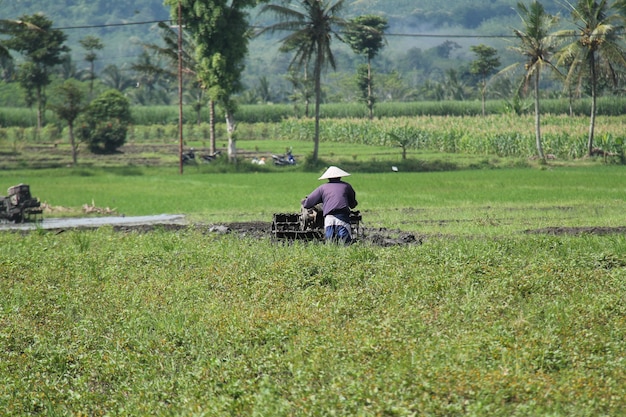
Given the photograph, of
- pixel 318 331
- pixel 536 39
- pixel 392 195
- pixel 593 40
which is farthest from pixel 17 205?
pixel 593 40

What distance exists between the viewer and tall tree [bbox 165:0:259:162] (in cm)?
4784

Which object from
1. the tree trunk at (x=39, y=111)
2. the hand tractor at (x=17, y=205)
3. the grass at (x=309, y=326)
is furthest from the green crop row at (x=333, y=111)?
the grass at (x=309, y=326)

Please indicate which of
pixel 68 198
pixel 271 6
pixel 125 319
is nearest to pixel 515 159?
pixel 271 6

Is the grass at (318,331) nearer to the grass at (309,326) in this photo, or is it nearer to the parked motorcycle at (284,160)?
the grass at (309,326)

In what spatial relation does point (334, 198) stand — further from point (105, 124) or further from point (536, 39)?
point (105, 124)

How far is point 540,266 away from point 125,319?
6.15 meters

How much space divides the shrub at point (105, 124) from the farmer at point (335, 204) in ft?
137

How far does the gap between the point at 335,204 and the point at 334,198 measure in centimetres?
11

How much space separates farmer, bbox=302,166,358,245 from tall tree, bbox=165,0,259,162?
1237 inches

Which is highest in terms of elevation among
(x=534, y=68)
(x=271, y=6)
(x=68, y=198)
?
(x=271, y=6)

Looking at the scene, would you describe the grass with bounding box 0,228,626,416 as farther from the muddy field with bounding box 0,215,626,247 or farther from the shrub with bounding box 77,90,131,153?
the shrub with bounding box 77,90,131,153

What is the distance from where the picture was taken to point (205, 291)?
13.5 meters

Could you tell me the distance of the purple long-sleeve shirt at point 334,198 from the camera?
54.8ft

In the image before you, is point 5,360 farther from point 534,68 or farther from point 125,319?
point 534,68
